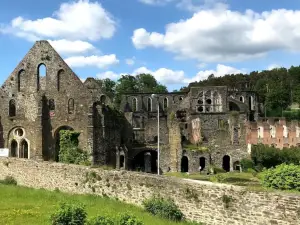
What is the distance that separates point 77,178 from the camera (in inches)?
840

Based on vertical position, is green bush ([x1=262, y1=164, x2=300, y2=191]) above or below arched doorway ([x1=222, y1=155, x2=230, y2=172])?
above

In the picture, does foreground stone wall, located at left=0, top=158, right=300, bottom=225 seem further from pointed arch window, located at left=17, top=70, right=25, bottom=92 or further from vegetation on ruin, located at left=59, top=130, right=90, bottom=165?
pointed arch window, located at left=17, top=70, right=25, bottom=92

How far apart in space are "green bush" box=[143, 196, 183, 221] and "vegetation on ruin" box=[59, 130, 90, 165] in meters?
17.8

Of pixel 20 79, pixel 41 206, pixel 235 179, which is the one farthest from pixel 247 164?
pixel 41 206

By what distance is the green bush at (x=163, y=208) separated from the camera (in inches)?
619

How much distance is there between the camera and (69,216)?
11.6m

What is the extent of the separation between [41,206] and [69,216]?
6827mm

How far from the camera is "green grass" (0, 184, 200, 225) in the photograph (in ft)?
49.2

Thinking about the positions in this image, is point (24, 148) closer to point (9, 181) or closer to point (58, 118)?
point (58, 118)

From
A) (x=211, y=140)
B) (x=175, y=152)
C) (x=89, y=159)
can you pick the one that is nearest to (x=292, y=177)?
(x=89, y=159)

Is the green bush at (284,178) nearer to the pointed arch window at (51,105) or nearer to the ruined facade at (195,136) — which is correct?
the pointed arch window at (51,105)

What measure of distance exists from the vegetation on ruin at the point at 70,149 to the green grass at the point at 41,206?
37.8 ft

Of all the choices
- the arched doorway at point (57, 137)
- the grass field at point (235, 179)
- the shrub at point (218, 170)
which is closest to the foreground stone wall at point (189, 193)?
the grass field at point (235, 179)

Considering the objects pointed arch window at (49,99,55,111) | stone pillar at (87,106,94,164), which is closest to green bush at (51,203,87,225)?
stone pillar at (87,106,94,164)
